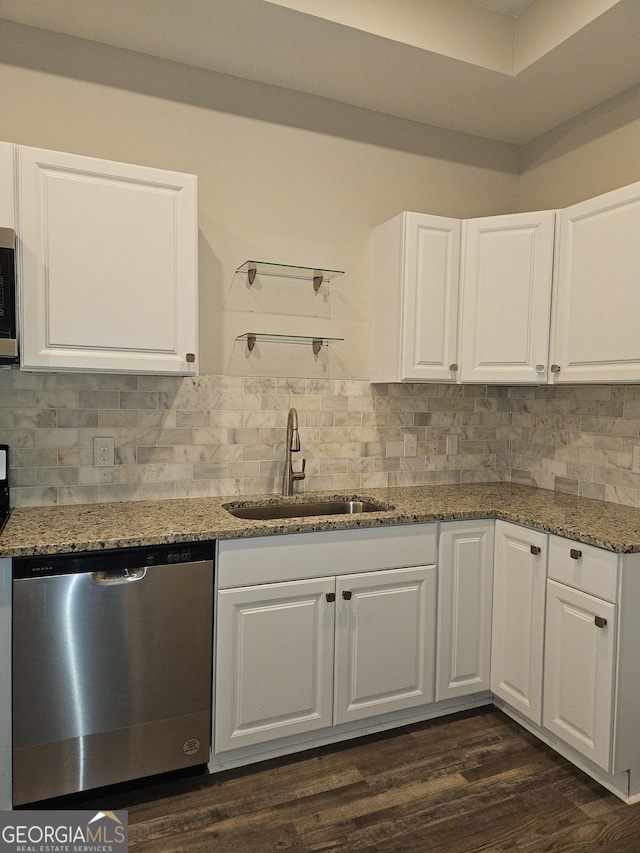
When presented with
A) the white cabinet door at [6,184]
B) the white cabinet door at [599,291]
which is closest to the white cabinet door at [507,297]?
the white cabinet door at [599,291]

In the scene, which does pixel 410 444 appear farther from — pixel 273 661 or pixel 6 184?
pixel 6 184

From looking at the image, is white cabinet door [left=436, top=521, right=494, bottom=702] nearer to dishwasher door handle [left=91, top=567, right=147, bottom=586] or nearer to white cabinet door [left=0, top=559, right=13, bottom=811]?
dishwasher door handle [left=91, top=567, right=147, bottom=586]

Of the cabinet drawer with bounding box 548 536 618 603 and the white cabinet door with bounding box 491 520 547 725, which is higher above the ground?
the cabinet drawer with bounding box 548 536 618 603

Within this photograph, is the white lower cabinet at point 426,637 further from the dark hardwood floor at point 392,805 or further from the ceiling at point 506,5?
the ceiling at point 506,5

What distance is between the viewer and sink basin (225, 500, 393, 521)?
8.50ft

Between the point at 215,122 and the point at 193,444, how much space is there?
1.42 meters

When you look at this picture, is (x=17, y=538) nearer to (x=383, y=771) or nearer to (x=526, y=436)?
(x=383, y=771)

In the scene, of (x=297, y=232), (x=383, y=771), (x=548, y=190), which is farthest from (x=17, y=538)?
(x=548, y=190)

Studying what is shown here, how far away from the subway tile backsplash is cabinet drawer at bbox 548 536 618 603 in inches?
25.5

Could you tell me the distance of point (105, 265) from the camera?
2066 millimetres

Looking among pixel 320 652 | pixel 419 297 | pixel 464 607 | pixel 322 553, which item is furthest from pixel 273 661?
pixel 419 297

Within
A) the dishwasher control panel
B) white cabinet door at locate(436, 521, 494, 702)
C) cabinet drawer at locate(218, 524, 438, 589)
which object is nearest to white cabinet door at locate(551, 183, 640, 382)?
white cabinet door at locate(436, 521, 494, 702)

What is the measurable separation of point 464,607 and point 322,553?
73 cm

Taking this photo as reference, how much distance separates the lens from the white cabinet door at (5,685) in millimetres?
1752
